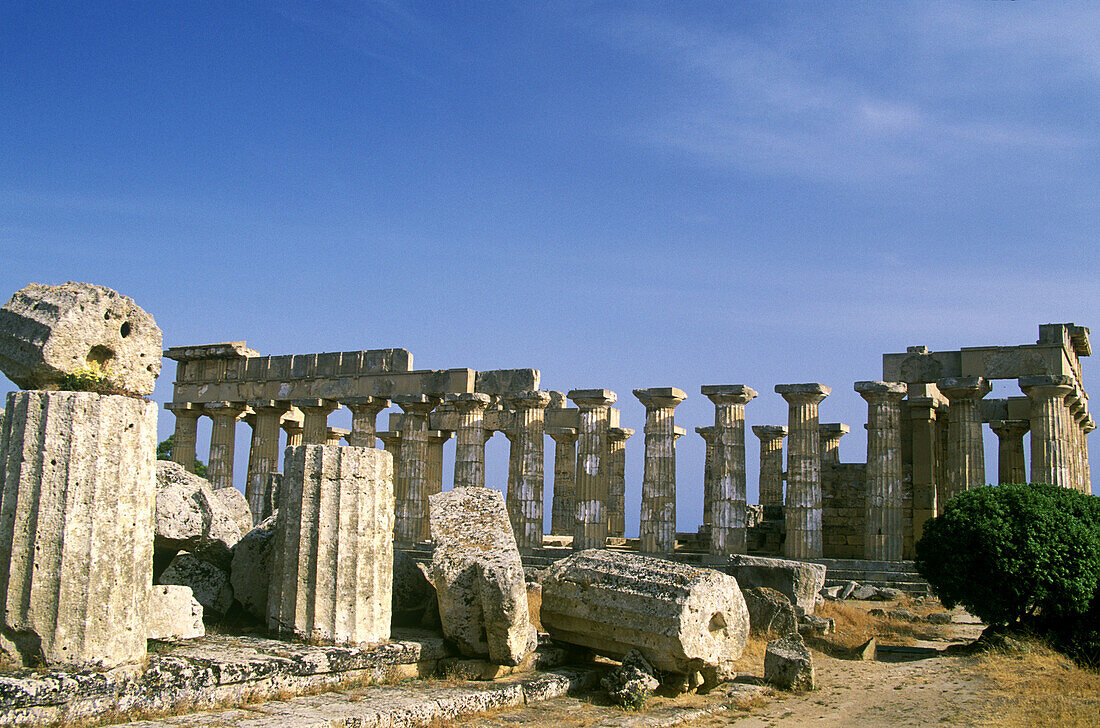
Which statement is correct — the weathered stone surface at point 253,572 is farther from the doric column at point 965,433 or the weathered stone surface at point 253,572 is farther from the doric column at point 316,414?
the doric column at point 316,414

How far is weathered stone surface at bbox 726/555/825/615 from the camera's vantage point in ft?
58.7

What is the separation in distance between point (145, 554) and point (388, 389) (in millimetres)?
21064

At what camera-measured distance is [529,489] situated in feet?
93.7

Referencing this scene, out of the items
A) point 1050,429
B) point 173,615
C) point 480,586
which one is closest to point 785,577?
point 480,586

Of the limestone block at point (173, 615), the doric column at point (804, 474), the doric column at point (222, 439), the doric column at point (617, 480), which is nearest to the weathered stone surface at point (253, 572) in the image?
the limestone block at point (173, 615)

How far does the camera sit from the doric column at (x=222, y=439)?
3247cm

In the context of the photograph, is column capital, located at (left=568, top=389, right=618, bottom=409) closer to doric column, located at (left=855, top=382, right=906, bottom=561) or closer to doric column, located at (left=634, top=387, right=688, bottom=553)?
doric column, located at (left=634, top=387, right=688, bottom=553)

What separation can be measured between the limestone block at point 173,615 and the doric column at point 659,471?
17162 mm

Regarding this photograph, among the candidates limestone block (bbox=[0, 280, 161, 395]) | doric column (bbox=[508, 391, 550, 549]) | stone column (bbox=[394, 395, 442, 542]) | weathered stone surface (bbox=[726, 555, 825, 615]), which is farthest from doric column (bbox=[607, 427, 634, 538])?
limestone block (bbox=[0, 280, 161, 395])

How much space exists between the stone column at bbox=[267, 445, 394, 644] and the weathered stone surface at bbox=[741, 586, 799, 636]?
23.4 feet

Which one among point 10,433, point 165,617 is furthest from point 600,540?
point 10,433

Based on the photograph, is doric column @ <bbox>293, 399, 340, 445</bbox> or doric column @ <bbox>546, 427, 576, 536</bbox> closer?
doric column @ <bbox>293, 399, 340, 445</bbox>

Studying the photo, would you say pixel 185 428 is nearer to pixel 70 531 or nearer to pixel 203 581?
pixel 203 581

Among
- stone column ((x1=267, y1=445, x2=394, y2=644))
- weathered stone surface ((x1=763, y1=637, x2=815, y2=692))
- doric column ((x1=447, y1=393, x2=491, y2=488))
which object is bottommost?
weathered stone surface ((x1=763, y1=637, x2=815, y2=692))
